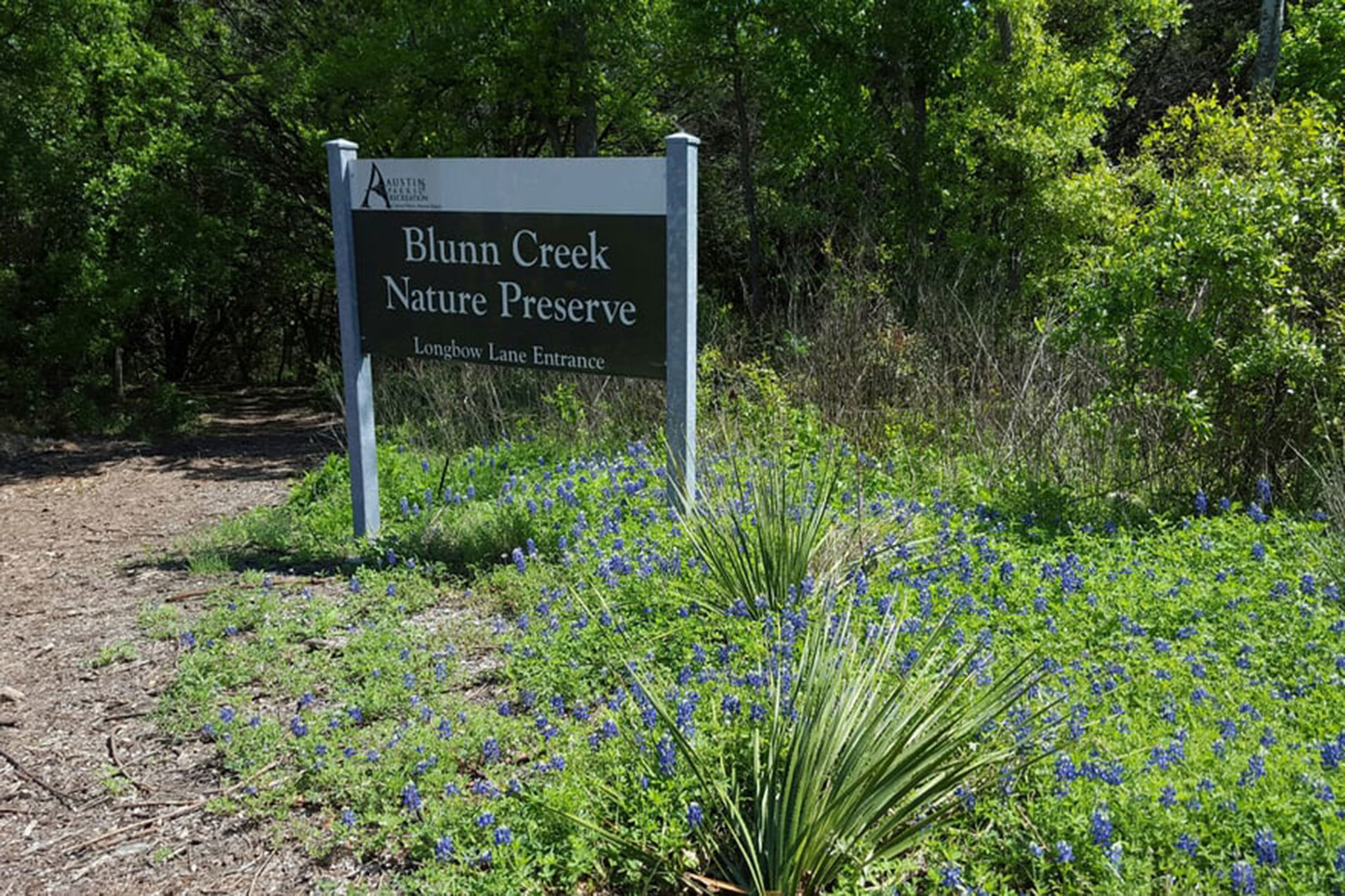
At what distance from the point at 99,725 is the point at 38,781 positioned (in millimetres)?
322

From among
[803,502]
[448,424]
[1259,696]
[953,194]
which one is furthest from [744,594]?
[953,194]

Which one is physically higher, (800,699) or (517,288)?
(517,288)

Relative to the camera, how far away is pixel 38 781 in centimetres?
349

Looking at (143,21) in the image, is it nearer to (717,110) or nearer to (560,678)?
(717,110)

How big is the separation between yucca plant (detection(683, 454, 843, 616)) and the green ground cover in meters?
0.02

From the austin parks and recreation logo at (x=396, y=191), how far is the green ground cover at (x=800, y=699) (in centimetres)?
162

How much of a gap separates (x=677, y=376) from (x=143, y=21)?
36.6 ft

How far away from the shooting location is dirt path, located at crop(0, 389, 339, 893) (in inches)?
118

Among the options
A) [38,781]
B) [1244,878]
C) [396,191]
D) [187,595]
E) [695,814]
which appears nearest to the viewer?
[1244,878]

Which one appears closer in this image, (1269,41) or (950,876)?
(950,876)

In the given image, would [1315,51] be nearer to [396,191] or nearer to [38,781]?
[396,191]

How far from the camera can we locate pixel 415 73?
10875 mm

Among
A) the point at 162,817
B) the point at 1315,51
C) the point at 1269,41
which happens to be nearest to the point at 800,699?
the point at 162,817

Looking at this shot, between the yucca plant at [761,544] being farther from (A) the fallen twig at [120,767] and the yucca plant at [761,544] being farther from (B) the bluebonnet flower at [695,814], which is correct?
(A) the fallen twig at [120,767]
